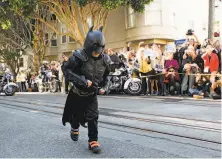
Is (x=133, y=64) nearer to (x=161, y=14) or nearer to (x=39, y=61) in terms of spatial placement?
(x=161, y=14)

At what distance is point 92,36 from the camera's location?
16.3ft

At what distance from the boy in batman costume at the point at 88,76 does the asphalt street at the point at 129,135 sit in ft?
1.35

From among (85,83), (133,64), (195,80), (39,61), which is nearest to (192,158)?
(85,83)

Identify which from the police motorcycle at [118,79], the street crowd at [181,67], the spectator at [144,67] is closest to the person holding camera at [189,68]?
the street crowd at [181,67]

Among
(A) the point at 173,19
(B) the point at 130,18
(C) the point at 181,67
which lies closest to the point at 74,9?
(B) the point at 130,18

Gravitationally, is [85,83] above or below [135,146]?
above

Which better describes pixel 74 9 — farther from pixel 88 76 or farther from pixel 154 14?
pixel 88 76

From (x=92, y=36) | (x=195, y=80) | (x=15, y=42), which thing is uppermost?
(x=15, y=42)

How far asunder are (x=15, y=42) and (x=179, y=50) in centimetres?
2182

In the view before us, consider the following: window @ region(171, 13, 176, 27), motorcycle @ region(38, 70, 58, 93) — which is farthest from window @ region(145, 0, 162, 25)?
motorcycle @ region(38, 70, 58, 93)

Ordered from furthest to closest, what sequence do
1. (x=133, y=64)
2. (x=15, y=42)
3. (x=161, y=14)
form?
(x=15, y=42) → (x=161, y=14) → (x=133, y=64)

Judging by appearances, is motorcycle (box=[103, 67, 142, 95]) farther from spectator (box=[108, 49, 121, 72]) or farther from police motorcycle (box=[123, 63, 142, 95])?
spectator (box=[108, 49, 121, 72])

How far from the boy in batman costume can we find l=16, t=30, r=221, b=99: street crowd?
6650 millimetres

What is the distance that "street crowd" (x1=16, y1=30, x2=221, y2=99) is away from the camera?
1179 centimetres
